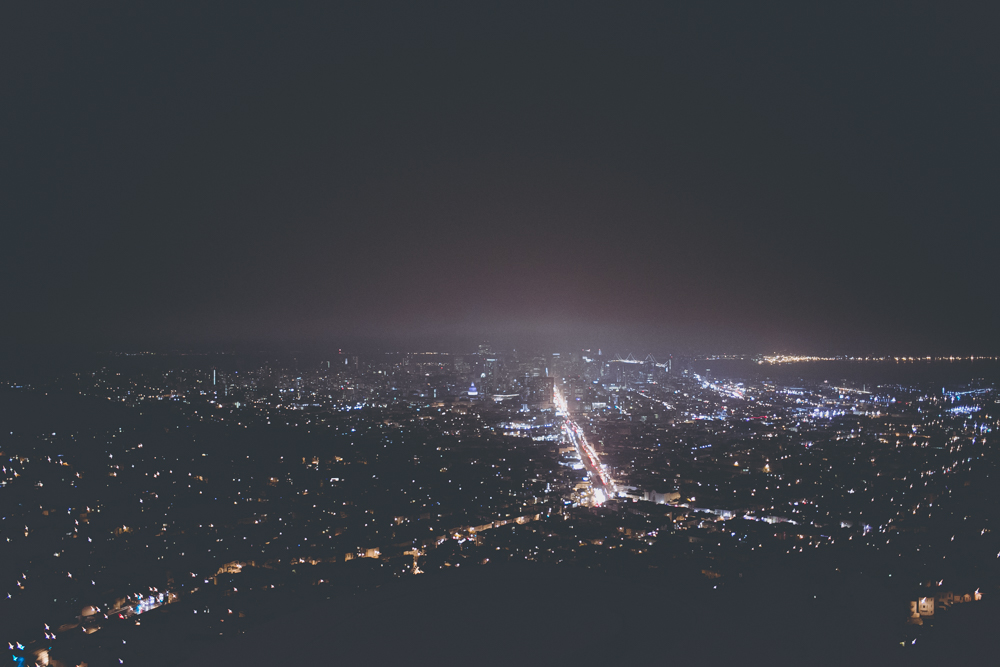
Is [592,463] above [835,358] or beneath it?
beneath

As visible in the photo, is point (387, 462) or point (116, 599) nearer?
point (116, 599)

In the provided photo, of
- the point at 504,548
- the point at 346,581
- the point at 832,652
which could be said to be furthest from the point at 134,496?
the point at 832,652

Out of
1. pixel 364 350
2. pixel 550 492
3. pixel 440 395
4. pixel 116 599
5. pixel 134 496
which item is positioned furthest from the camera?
pixel 364 350

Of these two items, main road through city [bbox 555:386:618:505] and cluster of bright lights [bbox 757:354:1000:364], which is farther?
cluster of bright lights [bbox 757:354:1000:364]

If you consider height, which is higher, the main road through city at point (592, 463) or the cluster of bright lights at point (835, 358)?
the cluster of bright lights at point (835, 358)

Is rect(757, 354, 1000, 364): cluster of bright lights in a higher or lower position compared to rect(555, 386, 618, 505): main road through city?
higher

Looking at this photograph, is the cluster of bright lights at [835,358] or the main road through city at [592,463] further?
the cluster of bright lights at [835,358]

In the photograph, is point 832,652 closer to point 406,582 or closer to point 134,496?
point 406,582

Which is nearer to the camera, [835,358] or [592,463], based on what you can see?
[592,463]
